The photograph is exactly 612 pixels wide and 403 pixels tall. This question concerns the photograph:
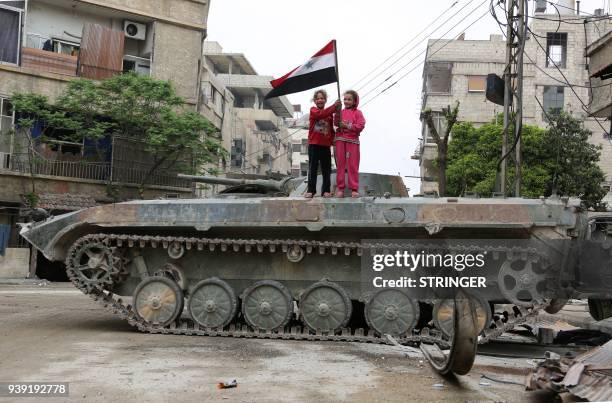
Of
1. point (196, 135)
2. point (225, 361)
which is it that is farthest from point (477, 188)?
point (225, 361)

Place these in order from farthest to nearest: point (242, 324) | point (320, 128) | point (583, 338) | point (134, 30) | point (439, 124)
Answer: point (439, 124), point (134, 30), point (242, 324), point (320, 128), point (583, 338)

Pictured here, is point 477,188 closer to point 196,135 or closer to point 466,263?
point 196,135

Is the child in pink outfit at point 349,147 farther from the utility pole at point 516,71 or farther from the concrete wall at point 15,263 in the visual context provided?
the concrete wall at point 15,263

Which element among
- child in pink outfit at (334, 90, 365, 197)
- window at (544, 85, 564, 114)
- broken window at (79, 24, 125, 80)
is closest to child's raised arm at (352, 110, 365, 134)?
child in pink outfit at (334, 90, 365, 197)

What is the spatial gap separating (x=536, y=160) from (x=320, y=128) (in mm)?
24266

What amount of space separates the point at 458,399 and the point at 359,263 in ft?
13.8

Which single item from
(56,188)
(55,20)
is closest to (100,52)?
(55,20)

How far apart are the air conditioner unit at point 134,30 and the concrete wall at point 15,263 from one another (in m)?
9.51

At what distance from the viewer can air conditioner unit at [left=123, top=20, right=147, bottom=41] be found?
27367 millimetres

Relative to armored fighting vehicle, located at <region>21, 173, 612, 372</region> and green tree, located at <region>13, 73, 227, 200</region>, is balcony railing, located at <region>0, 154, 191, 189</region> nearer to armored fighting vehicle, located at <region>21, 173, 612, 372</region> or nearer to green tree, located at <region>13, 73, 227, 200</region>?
green tree, located at <region>13, 73, 227, 200</region>

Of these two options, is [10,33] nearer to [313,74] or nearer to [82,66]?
[82,66]

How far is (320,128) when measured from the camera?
985 centimetres

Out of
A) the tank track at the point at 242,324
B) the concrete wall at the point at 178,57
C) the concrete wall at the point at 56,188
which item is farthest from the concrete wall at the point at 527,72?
the tank track at the point at 242,324

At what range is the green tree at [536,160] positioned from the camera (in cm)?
3114
